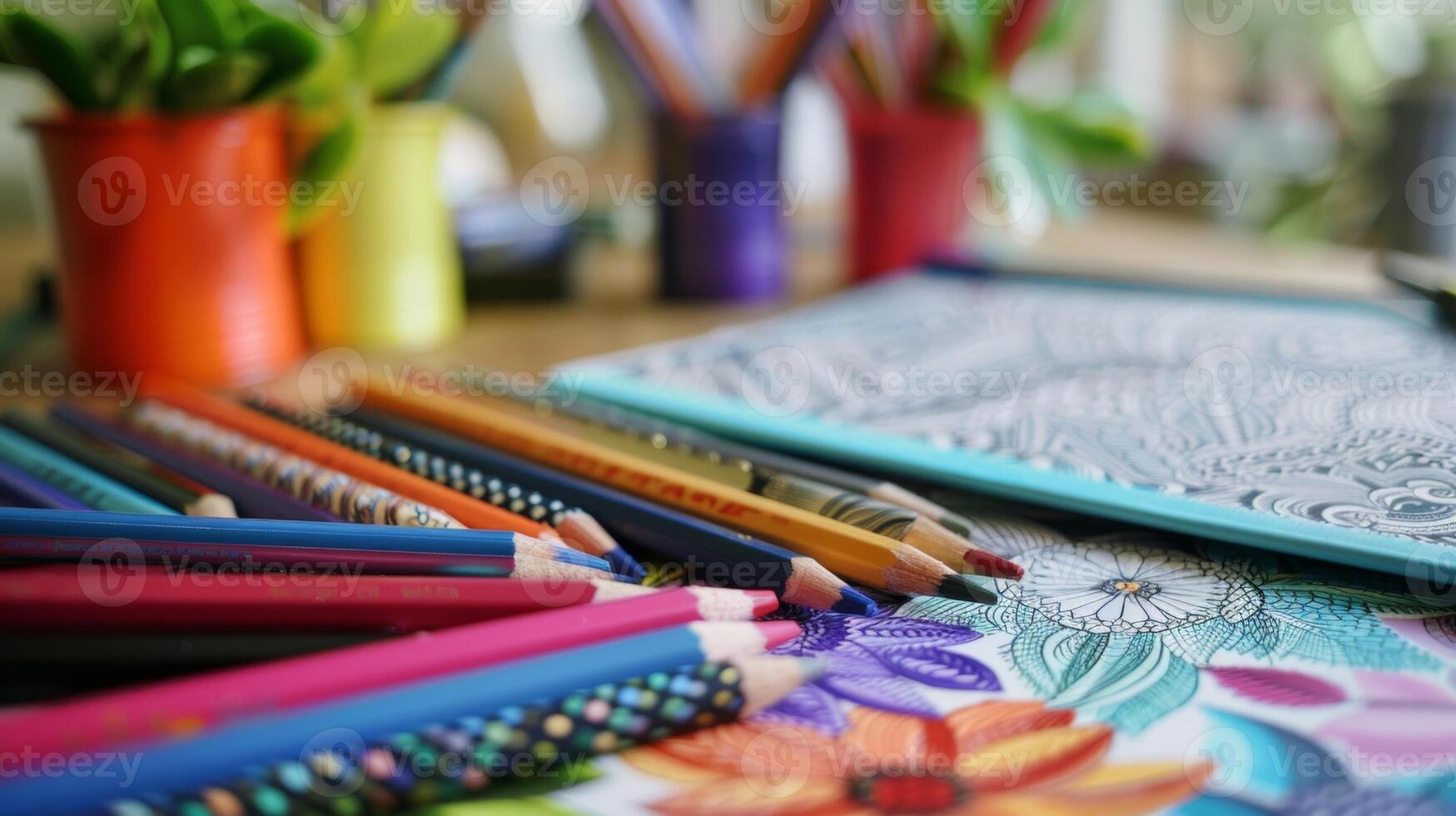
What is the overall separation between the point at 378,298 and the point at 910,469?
1.18 ft

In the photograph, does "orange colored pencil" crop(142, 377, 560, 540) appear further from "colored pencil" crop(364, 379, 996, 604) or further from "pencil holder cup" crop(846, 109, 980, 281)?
"pencil holder cup" crop(846, 109, 980, 281)

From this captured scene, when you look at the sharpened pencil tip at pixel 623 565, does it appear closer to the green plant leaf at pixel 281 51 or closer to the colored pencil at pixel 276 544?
the colored pencil at pixel 276 544

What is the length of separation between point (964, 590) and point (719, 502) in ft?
0.25

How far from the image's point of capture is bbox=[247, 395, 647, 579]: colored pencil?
0.31 metres

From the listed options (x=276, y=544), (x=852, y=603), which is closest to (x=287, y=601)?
(x=276, y=544)

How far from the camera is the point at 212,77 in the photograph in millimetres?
484

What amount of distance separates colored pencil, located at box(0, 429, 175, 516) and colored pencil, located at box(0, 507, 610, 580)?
0.05ft

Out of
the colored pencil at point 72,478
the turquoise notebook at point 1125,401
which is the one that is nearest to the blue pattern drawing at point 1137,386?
the turquoise notebook at point 1125,401

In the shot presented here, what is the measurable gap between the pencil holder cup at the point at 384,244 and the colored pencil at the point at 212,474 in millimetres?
182

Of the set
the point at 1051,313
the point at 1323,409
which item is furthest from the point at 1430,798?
the point at 1051,313

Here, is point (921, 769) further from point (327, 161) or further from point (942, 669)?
point (327, 161)

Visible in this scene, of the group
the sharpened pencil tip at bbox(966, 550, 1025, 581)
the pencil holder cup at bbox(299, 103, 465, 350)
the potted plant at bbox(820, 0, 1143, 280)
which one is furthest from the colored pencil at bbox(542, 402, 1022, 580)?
the potted plant at bbox(820, 0, 1143, 280)

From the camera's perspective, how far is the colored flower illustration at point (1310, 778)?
0.22m

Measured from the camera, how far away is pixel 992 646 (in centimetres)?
29
